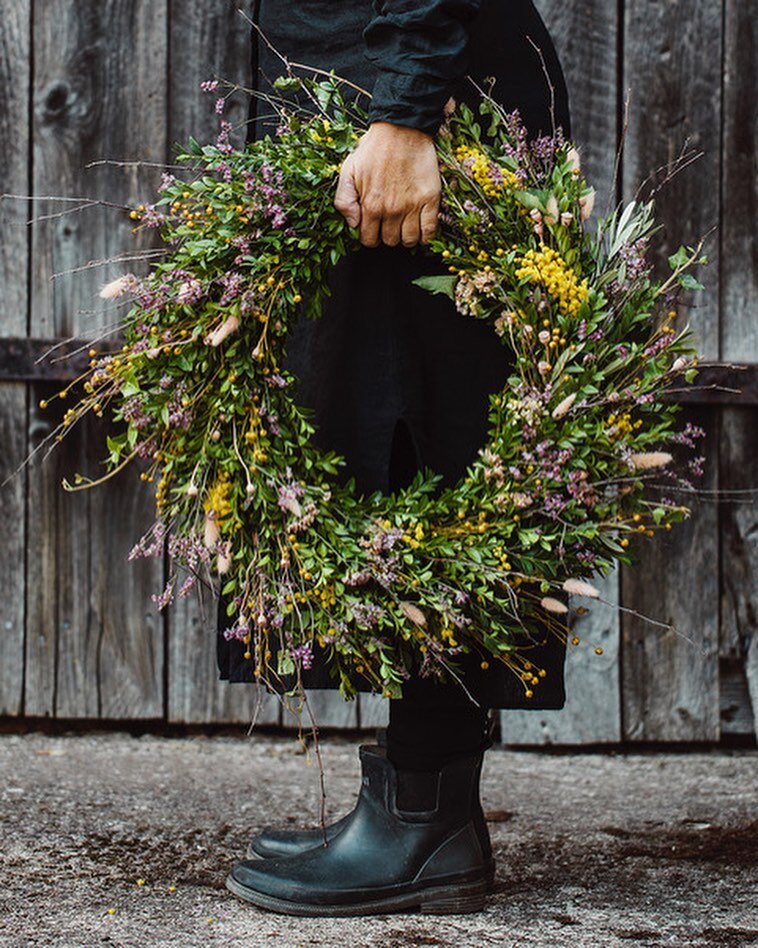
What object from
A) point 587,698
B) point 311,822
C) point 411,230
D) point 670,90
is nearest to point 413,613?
point 411,230

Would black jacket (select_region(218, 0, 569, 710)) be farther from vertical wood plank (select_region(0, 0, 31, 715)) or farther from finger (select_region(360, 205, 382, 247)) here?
vertical wood plank (select_region(0, 0, 31, 715))

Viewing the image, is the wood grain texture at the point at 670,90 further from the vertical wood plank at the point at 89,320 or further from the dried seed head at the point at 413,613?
the dried seed head at the point at 413,613

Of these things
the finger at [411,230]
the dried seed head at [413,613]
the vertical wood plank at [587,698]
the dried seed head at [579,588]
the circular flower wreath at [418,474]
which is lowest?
the vertical wood plank at [587,698]

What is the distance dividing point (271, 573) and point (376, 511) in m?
0.18

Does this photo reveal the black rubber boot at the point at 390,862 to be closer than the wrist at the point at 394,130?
No

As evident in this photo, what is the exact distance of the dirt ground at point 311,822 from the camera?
2.00 m

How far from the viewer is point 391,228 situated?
1.97 m

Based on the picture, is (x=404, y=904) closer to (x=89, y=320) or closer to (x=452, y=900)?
(x=452, y=900)

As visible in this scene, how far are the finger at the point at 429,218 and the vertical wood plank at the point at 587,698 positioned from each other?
135 centimetres

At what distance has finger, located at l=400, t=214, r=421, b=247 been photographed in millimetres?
1961

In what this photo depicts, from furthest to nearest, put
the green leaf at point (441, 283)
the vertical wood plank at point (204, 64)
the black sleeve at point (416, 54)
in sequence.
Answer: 1. the vertical wood plank at point (204, 64)
2. the green leaf at point (441, 283)
3. the black sleeve at point (416, 54)

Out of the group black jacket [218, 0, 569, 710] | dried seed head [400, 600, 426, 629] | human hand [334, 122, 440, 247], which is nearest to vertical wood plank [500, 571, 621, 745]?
black jacket [218, 0, 569, 710]

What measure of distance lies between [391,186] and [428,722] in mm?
826

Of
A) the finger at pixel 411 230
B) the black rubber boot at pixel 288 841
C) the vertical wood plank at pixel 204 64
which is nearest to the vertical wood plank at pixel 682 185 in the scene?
the vertical wood plank at pixel 204 64
